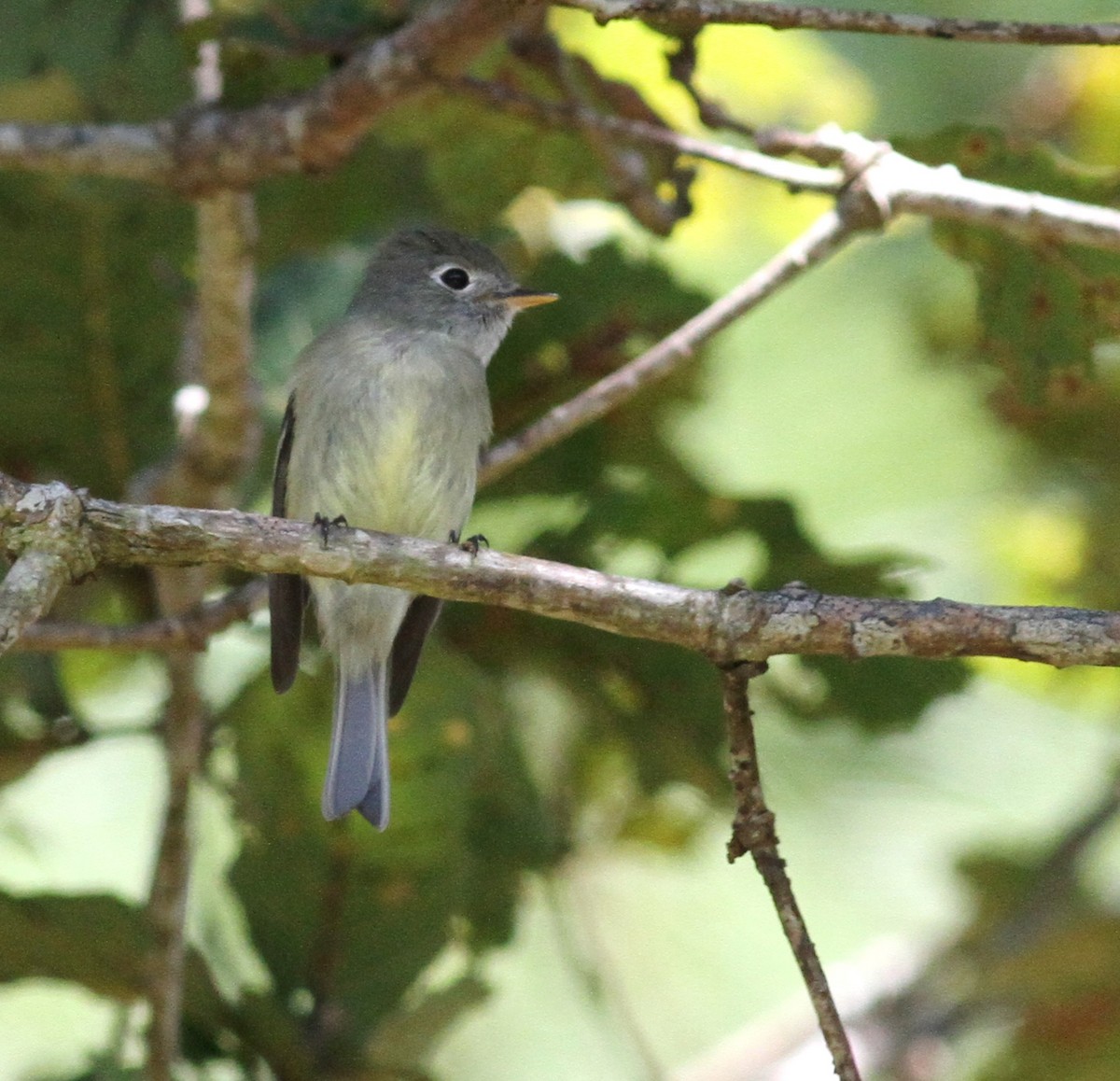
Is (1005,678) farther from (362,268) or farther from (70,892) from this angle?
(70,892)

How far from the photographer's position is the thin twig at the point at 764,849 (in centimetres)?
218

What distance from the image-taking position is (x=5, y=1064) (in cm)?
425

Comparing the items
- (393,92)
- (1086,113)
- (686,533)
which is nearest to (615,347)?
(686,533)

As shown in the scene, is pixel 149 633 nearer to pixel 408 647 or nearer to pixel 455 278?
pixel 408 647

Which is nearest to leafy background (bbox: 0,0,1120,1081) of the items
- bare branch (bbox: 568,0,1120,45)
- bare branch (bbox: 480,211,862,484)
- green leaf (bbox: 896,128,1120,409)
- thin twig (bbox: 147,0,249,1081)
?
green leaf (bbox: 896,128,1120,409)

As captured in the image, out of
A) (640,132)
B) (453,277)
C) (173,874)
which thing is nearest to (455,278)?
(453,277)

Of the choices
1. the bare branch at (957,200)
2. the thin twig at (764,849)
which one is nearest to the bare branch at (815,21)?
the bare branch at (957,200)

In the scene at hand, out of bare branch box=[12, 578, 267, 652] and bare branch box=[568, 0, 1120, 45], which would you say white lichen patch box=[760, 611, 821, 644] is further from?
bare branch box=[12, 578, 267, 652]

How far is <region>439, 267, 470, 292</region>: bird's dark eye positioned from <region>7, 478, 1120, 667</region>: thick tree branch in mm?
2063

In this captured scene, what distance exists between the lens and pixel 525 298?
429 centimetres

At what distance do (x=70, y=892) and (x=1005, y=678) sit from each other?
2.71m

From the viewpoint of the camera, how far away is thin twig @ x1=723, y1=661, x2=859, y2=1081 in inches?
85.7

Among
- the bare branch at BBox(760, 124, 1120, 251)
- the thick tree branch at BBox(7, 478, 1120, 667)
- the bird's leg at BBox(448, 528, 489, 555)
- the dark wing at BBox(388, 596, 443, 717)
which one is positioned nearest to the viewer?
the thick tree branch at BBox(7, 478, 1120, 667)

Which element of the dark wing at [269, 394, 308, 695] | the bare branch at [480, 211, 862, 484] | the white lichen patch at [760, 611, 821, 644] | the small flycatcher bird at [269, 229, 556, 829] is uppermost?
the small flycatcher bird at [269, 229, 556, 829]
